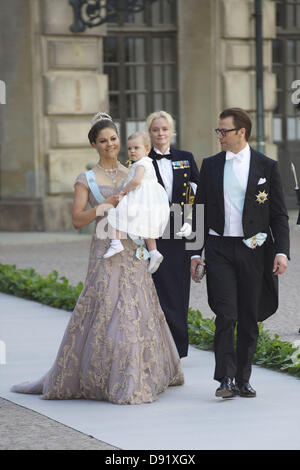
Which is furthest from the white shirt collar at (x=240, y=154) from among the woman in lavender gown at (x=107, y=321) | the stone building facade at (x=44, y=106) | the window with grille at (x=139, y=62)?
the window with grille at (x=139, y=62)

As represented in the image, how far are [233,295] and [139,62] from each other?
13436 millimetres

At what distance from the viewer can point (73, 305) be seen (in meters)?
10.5

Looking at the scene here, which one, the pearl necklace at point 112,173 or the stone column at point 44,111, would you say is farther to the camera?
the stone column at point 44,111

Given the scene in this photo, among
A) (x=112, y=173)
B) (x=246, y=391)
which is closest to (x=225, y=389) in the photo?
(x=246, y=391)

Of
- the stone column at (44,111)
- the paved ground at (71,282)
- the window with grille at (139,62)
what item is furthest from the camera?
the window with grille at (139,62)

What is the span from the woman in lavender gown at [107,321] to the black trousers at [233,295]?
439mm

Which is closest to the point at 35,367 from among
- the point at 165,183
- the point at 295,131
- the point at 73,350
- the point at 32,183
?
the point at 73,350

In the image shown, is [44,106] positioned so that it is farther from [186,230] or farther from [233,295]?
[233,295]

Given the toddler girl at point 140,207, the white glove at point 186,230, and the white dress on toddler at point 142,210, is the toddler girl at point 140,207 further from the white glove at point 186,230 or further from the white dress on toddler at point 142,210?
the white glove at point 186,230

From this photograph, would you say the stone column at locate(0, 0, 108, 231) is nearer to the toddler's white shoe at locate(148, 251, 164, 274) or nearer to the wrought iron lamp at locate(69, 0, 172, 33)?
the wrought iron lamp at locate(69, 0, 172, 33)

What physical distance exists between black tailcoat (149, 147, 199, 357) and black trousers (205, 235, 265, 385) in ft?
3.56

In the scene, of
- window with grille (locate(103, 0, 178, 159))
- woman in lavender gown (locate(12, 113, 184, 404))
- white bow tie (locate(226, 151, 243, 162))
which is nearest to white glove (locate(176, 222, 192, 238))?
woman in lavender gown (locate(12, 113, 184, 404))

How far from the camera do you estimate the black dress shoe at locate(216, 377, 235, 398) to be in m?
6.75

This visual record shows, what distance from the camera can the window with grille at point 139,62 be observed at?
19.6 meters
